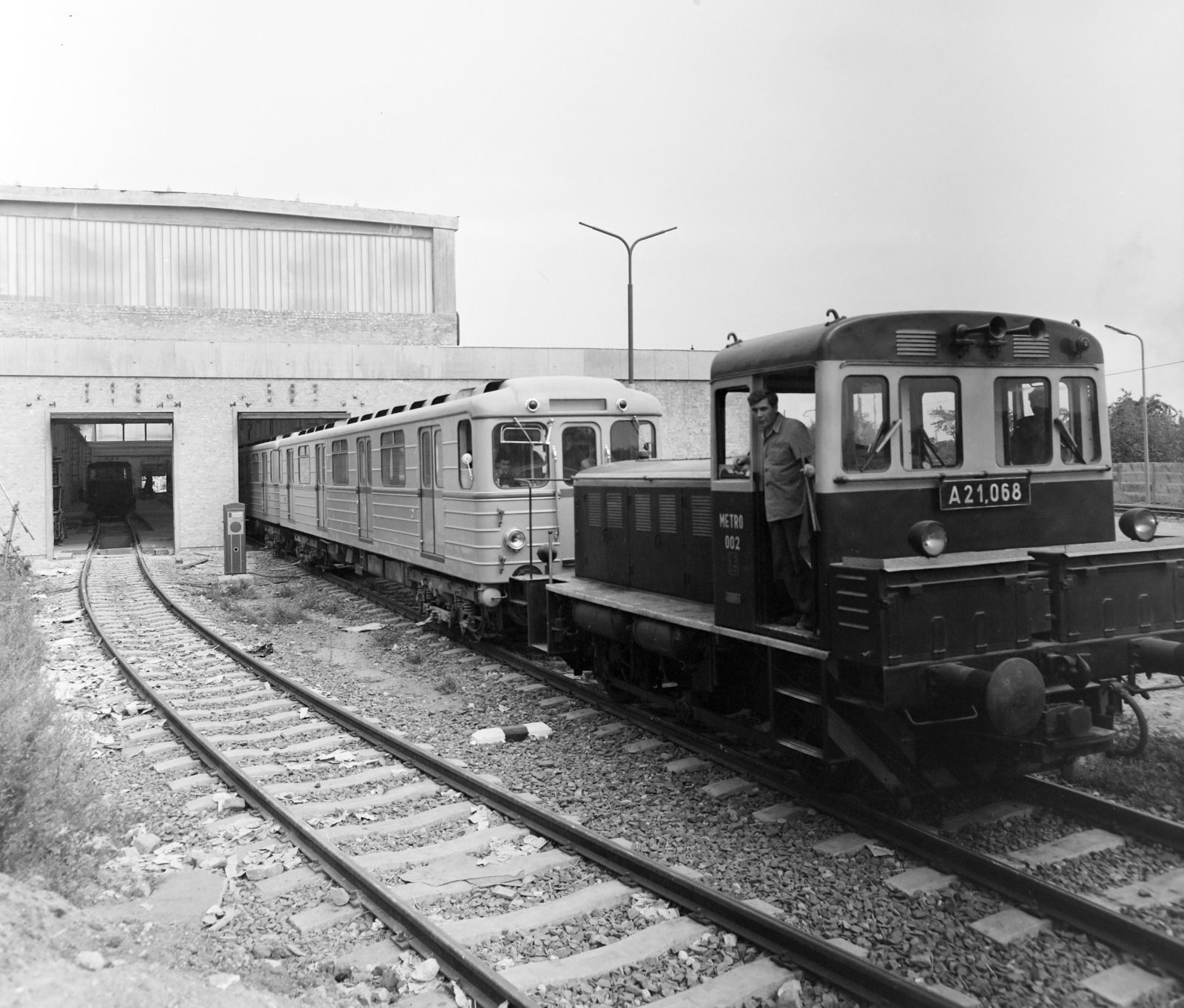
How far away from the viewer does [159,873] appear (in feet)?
18.1

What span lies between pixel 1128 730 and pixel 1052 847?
95.2 inches

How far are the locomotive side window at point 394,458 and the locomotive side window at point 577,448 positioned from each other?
3.27 meters

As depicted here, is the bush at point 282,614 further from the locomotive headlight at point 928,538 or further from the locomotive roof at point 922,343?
the locomotive headlight at point 928,538

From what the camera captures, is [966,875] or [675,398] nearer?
[966,875]

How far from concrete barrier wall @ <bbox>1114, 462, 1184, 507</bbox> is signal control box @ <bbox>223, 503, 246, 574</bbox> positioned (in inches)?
868

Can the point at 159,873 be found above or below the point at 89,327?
below

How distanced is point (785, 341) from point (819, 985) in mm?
3581

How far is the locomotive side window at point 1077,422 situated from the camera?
20.4ft

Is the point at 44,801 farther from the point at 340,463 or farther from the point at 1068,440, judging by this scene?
the point at 340,463

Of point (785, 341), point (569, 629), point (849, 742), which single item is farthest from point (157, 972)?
point (569, 629)

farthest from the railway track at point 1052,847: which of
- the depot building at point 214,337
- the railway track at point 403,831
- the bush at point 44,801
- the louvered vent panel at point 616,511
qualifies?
the depot building at point 214,337

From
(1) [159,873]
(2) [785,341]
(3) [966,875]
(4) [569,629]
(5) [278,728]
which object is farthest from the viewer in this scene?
(4) [569,629]

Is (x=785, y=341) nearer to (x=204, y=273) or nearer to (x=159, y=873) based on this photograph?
(x=159, y=873)

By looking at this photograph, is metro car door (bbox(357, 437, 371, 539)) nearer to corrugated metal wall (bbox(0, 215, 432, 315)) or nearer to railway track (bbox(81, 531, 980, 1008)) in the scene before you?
railway track (bbox(81, 531, 980, 1008))
